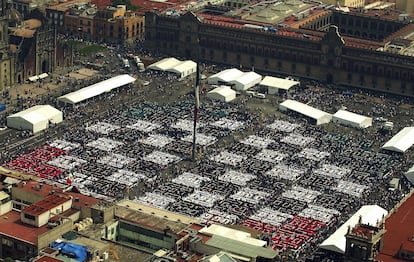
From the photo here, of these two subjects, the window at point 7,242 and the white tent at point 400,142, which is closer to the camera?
the window at point 7,242

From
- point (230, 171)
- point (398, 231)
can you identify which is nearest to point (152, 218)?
point (398, 231)

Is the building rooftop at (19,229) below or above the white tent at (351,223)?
above

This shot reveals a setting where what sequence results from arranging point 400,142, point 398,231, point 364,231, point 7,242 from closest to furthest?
1. point 364,231
2. point 7,242
3. point 398,231
4. point 400,142

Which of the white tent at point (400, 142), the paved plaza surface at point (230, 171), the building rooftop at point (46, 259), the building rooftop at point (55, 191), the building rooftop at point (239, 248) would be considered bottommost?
the paved plaza surface at point (230, 171)

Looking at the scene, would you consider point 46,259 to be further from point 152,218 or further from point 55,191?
point 55,191

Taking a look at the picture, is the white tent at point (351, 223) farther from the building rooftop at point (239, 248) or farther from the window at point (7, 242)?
the window at point (7, 242)

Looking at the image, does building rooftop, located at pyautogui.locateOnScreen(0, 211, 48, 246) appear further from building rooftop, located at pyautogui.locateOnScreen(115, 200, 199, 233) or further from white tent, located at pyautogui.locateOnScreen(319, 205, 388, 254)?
white tent, located at pyautogui.locateOnScreen(319, 205, 388, 254)

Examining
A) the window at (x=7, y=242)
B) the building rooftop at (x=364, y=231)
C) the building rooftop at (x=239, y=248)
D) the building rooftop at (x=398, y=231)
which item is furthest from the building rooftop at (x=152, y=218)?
the building rooftop at (x=398, y=231)
